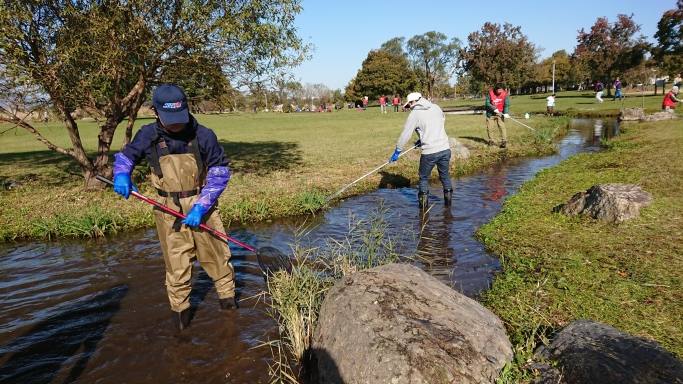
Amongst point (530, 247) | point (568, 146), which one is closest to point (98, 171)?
point (530, 247)

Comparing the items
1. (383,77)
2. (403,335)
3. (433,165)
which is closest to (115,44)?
(433,165)

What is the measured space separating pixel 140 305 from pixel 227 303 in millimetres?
1109

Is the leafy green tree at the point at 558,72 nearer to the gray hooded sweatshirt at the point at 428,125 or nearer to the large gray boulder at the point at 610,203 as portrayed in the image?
the gray hooded sweatshirt at the point at 428,125

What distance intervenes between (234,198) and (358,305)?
5.99 m

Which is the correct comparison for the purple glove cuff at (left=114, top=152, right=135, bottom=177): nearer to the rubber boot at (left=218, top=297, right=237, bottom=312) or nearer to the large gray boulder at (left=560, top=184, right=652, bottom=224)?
the rubber boot at (left=218, top=297, right=237, bottom=312)

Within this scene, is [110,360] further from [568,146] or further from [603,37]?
[603,37]

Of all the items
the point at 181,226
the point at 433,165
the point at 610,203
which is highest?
Result: the point at 181,226

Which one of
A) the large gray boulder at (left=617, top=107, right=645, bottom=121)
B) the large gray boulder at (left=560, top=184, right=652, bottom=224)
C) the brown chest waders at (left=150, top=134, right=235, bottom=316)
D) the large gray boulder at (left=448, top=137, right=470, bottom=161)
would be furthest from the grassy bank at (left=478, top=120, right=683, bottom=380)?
the large gray boulder at (left=617, top=107, right=645, bottom=121)

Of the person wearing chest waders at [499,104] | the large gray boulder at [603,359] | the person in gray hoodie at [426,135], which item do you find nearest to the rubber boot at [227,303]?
the large gray boulder at [603,359]

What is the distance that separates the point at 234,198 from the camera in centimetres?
858

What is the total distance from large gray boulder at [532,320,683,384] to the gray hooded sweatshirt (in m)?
5.21

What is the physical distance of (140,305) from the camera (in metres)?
4.89

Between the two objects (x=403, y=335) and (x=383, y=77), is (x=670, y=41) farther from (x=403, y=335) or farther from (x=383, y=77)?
(x=403, y=335)

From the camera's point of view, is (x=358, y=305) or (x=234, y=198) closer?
(x=358, y=305)
